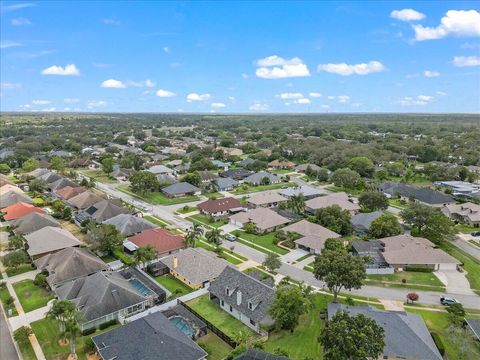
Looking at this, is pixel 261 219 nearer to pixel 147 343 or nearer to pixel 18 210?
pixel 147 343

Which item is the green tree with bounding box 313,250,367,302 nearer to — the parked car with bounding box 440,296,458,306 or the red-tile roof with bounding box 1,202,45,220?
the parked car with bounding box 440,296,458,306

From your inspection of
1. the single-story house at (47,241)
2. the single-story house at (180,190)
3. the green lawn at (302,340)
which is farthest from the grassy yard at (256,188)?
the green lawn at (302,340)

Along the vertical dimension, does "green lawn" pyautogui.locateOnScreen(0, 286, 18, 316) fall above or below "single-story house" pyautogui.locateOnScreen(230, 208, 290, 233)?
below

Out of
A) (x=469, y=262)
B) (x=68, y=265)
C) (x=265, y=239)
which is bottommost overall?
(x=469, y=262)

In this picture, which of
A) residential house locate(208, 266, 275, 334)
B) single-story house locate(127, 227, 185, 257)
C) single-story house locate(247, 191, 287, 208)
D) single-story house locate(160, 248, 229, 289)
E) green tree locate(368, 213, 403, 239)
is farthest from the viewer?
single-story house locate(247, 191, 287, 208)

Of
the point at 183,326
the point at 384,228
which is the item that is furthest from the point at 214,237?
the point at 384,228

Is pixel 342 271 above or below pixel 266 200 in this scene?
above

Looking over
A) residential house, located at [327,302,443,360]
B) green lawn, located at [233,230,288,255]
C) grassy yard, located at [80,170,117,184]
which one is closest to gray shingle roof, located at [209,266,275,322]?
residential house, located at [327,302,443,360]
